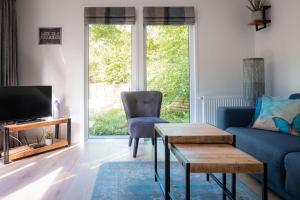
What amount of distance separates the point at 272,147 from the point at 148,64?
2.67m

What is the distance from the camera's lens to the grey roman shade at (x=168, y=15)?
4.26 m

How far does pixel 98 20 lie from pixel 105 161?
7.22ft

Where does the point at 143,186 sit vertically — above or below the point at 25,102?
below

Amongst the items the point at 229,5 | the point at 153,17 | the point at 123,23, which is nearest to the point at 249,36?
the point at 229,5

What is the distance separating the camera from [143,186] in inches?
93.1

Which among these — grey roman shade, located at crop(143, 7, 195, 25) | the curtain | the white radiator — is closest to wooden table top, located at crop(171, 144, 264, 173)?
the white radiator

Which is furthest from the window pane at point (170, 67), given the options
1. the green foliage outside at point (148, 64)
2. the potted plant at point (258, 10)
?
the potted plant at point (258, 10)

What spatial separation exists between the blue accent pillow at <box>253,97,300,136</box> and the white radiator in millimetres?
1399

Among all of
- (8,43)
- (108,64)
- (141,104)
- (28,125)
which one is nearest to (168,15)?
(108,64)

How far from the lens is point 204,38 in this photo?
438 cm

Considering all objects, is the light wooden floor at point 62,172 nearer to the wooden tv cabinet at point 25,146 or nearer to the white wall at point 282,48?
the wooden tv cabinet at point 25,146

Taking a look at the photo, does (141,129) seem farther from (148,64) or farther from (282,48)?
(282,48)

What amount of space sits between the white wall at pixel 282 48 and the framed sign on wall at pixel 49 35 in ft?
10.1

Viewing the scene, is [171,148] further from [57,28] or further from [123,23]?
[57,28]
